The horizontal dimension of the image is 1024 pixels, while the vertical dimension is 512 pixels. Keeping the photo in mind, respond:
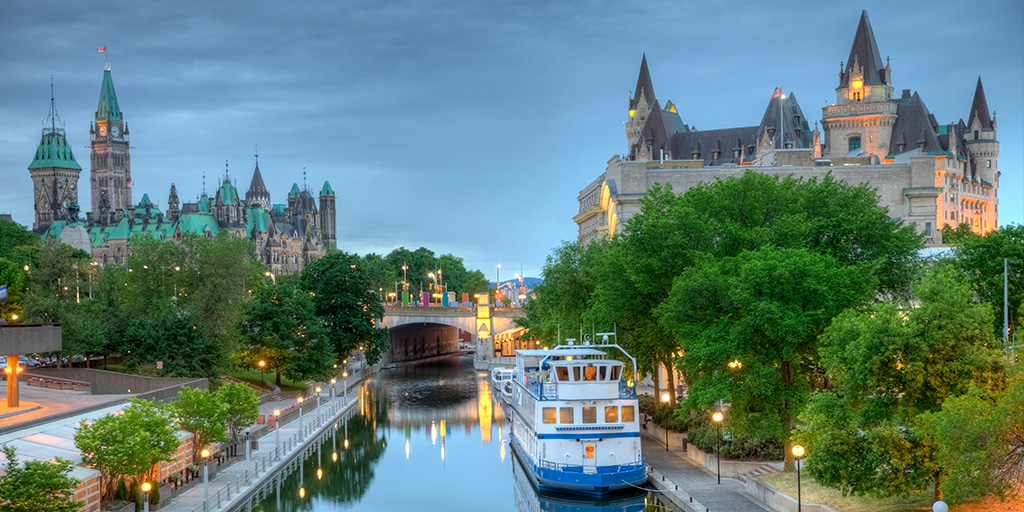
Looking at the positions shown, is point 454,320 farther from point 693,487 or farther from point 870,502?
point 870,502

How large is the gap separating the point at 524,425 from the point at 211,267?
3572cm

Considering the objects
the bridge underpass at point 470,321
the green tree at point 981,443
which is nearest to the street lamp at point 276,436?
the green tree at point 981,443

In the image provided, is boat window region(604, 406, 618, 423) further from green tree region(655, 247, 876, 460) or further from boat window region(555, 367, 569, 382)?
green tree region(655, 247, 876, 460)

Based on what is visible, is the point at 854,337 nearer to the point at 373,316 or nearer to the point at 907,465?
the point at 907,465

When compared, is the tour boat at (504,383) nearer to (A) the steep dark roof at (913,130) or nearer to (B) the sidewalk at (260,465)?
(B) the sidewalk at (260,465)

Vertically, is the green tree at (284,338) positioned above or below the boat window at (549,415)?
above

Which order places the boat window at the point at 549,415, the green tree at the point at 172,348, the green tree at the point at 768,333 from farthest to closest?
the green tree at the point at 172,348 → the boat window at the point at 549,415 → the green tree at the point at 768,333

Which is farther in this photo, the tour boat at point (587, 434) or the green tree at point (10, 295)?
the green tree at point (10, 295)

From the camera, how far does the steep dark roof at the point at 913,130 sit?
14975 cm

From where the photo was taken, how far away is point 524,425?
169 feet

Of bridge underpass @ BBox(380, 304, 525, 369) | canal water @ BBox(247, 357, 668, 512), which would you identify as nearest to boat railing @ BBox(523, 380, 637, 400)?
canal water @ BBox(247, 357, 668, 512)

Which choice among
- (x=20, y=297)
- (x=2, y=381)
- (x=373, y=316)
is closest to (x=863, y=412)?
(x=2, y=381)

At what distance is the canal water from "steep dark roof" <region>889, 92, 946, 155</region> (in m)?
89.3

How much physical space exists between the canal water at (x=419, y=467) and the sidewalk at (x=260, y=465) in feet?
2.91
